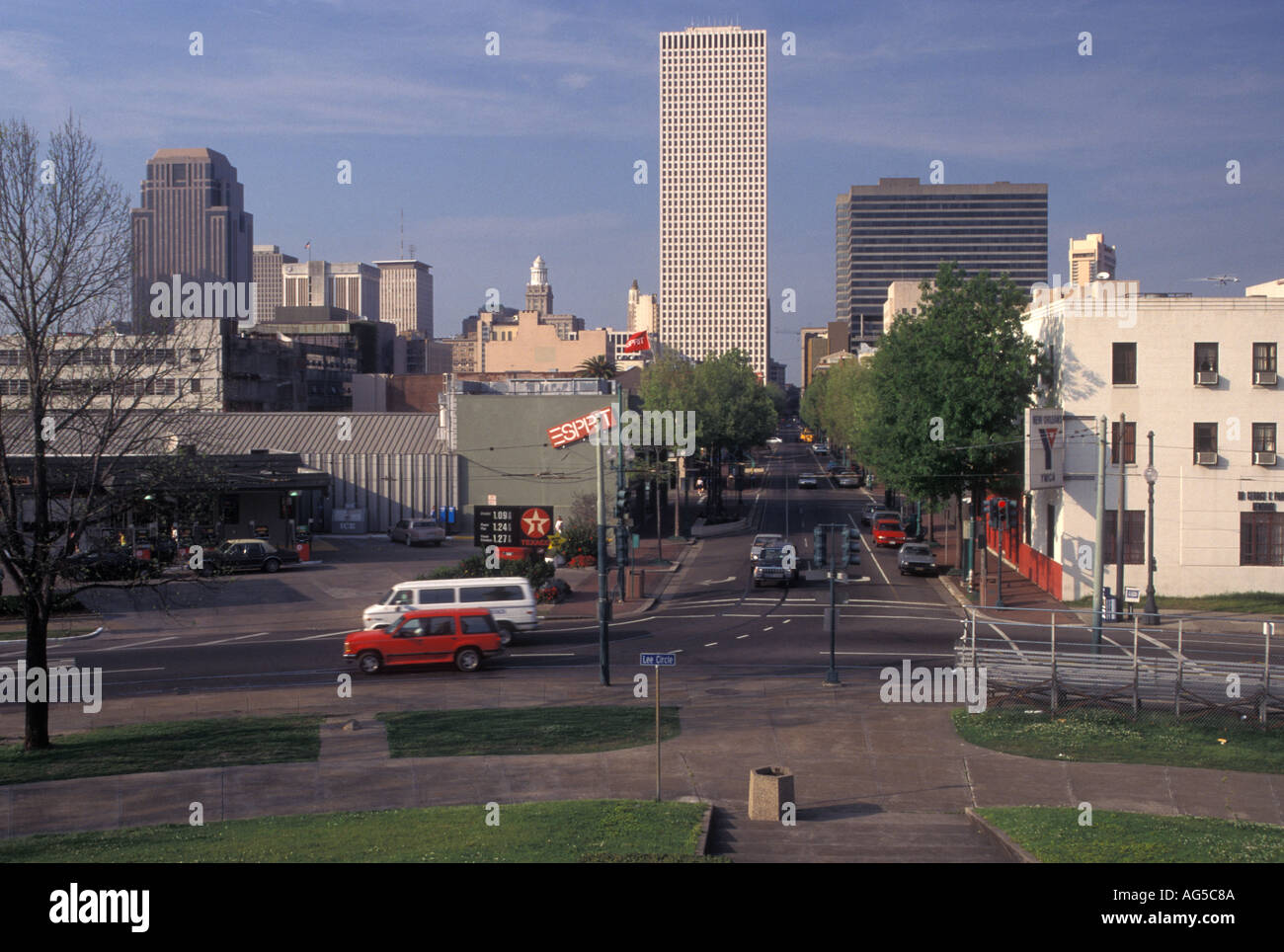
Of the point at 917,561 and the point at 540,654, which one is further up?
the point at 917,561

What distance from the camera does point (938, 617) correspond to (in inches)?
1363

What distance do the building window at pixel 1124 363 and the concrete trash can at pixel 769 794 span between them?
2925 centimetres

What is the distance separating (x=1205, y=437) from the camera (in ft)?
123

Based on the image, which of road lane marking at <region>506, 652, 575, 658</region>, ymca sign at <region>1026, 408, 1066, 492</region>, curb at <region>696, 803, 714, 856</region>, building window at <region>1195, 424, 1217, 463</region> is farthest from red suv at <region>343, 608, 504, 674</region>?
building window at <region>1195, 424, 1217, 463</region>

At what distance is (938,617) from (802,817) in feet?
70.9

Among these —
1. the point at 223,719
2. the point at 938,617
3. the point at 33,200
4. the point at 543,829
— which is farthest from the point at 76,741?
the point at 938,617

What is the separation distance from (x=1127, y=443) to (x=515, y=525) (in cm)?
2225

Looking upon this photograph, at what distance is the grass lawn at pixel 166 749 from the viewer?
57.0ft

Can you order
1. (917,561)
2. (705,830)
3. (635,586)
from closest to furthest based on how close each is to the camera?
(705,830), (635,586), (917,561)

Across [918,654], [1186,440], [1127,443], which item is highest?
[1186,440]

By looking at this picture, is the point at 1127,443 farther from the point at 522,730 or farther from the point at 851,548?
the point at 522,730

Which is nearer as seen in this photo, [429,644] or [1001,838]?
[1001,838]

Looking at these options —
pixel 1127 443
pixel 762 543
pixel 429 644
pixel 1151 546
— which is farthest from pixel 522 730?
pixel 1127 443
